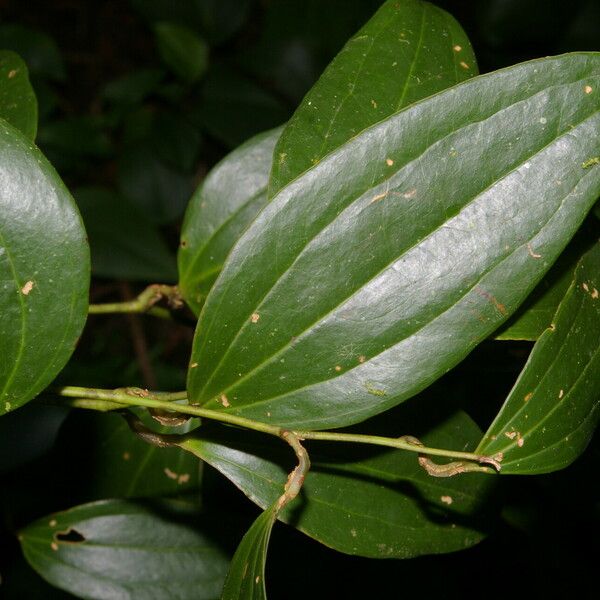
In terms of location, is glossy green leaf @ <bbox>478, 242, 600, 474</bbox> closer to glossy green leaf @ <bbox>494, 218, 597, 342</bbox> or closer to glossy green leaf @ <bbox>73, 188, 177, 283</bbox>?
glossy green leaf @ <bbox>494, 218, 597, 342</bbox>

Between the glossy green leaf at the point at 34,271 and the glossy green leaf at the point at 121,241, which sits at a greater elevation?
the glossy green leaf at the point at 34,271

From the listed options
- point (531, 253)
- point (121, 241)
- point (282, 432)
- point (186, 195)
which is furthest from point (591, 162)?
point (186, 195)

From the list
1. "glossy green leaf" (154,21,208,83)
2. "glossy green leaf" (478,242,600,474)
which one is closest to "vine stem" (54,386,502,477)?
"glossy green leaf" (478,242,600,474)

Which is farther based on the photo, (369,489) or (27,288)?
(369,489)

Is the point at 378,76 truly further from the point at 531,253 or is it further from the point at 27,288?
the point at 27,288

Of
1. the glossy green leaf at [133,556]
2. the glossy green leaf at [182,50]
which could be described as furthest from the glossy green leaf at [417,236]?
the glossy green leaf at [182,50]

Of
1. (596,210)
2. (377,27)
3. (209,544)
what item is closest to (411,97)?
(377,27)

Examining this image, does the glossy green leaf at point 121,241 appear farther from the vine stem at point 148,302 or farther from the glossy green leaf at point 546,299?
the glossy green leaf at point 546,299
